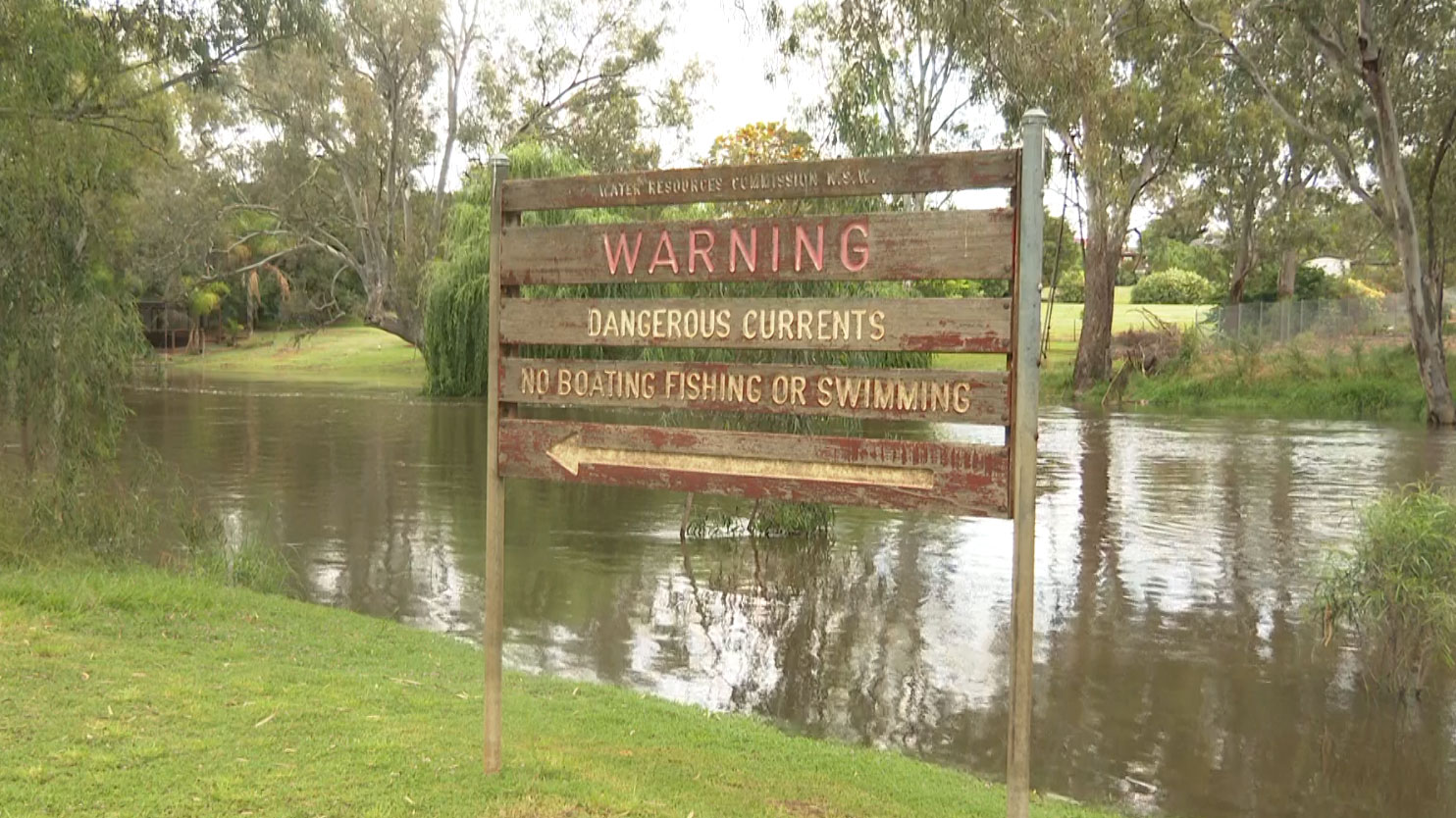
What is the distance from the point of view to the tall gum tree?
12.2 meters

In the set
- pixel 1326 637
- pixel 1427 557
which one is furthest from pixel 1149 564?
pixel 1427 557

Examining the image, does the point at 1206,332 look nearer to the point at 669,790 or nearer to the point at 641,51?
the point at 641,51

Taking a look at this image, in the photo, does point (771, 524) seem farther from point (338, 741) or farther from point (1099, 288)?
point (1099, 288)

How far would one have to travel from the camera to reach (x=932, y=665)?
856cm

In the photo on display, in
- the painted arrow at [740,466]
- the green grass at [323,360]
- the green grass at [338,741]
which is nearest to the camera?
the painted arrow at [740,466]

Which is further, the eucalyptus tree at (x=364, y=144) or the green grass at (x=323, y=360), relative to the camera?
the green grass at (x=323, y=360)

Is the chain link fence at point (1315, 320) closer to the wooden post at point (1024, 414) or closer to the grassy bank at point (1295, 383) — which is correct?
the grassy bank at point (1295, 383)

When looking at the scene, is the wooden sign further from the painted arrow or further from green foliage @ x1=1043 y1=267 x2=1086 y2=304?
green foliage @ x1=1043 y1=267 x2=1086 y2=304

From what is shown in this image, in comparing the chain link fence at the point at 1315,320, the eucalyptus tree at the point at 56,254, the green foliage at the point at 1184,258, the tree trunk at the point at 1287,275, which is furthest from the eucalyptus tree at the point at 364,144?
the green foliage at the point at 1184,258

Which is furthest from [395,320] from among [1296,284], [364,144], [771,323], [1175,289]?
[771,323]

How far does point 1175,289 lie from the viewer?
55500 millimetres

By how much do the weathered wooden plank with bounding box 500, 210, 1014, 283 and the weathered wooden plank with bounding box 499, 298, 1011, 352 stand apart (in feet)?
0.30

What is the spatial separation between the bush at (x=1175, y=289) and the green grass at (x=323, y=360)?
1281 inches

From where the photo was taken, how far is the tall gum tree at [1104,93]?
12188 millimetres
